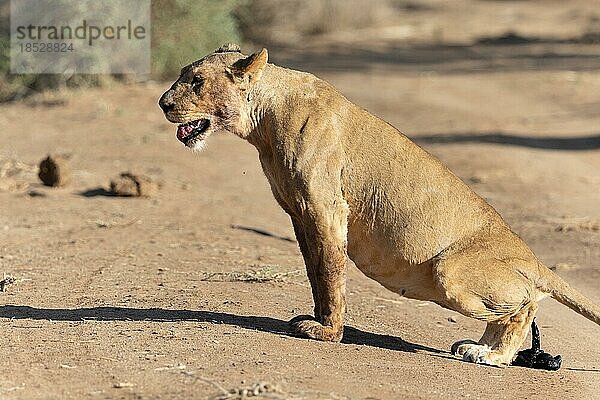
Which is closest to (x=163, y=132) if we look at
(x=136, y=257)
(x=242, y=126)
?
(x=136, y=257)

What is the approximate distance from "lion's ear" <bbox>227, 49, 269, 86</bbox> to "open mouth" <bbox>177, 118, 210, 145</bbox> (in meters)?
0.33

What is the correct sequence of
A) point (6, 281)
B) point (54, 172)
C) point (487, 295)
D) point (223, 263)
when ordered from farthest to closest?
point (54, 172) → point (223, 263) → point (6, 281) → point (487, 295)

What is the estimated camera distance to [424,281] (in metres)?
7.19

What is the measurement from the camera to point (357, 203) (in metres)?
7.14

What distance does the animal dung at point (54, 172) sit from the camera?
41.9 feet

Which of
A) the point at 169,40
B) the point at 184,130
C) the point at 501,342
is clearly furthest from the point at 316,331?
the point at 169,40

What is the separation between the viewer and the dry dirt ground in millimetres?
6531

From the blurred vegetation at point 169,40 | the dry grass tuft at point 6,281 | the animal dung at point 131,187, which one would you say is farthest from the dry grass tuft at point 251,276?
the blurred vegetation at point 169,40

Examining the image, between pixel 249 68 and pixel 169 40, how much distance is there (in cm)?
1398

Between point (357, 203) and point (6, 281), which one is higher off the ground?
point (357, 203)

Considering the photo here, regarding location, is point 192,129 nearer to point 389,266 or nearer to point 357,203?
point 357,203

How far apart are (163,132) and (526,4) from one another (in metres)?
22.9

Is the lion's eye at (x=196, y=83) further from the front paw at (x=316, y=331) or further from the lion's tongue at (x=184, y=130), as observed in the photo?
the front paw at (x=316, y=331)

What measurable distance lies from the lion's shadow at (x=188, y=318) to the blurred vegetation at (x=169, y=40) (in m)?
12.1
